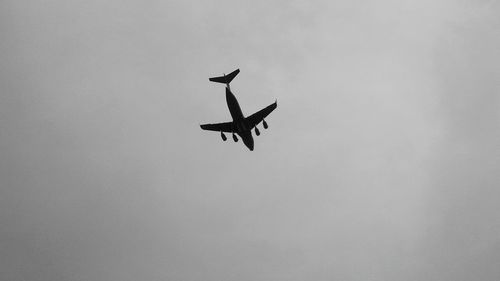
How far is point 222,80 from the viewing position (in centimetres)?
7512

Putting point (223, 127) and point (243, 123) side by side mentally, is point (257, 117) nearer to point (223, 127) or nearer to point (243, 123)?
point (243, 123)

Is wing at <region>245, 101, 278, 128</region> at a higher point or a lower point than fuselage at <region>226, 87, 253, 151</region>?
higher

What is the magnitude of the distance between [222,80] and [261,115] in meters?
7.93

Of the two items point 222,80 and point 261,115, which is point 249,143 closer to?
point 261,115

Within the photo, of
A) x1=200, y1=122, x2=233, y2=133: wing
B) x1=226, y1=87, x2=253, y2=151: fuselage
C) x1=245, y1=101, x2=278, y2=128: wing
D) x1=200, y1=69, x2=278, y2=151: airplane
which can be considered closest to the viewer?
x1=226, y1=87, x2=253, y2=151: fuselage

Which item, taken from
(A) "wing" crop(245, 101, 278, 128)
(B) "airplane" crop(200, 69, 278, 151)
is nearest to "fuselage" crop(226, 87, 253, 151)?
(B) "airplane" crop(200, 69, 278, 151)

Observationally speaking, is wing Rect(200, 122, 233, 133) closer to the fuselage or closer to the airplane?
the airplane

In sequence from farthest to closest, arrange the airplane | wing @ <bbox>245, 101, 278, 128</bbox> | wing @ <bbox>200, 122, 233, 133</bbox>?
wing @ <bbox>200, 122, 233, 133</bbox> → wing @ <bbox>245, 101, 278, 128</bbox> → the airplane

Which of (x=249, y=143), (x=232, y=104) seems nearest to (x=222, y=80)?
(x=232, y=104)

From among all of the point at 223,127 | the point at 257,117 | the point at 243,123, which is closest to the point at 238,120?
the point at 243,123

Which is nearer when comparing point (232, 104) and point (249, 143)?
point (232, 104)

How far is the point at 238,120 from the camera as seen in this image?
251ft

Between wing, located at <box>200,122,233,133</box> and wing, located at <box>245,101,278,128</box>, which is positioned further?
wing, located at <box>200,122,233,133</box>

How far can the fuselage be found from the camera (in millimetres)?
73562
